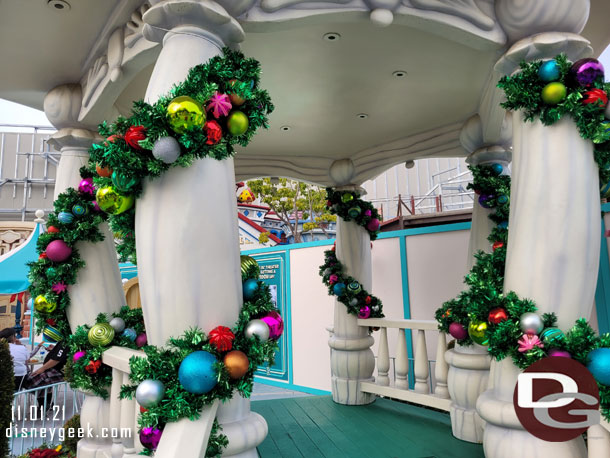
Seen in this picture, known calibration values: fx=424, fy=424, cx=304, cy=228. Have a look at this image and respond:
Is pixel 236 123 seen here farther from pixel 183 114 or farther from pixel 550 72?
pixel 550 72

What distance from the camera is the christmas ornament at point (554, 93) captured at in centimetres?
173

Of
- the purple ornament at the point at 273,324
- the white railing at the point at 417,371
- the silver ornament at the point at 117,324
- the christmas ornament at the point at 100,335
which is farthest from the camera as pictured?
the white railing at the point at 417,371

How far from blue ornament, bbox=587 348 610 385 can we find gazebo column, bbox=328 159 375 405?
2.60m

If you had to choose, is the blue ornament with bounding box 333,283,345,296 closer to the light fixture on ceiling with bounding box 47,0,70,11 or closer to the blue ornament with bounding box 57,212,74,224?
the blue ornament with bounding box 57,212,74,224

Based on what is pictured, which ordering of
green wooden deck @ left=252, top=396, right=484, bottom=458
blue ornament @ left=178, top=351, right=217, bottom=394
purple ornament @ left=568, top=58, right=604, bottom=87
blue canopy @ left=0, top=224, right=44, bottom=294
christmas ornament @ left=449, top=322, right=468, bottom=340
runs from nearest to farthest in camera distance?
blue ornament @ left=178, top=351, right=217, bottom=394 → purple ornament @ left=568, top=58, right=604, bottom=87 → christmas ornament @ left=449, top=322, right=468, bottom=340 → green wooden deck @ left=252, top=396, right=484, bottom=458 → blue canopy @ left=0, top=224, right=44, bottom=294

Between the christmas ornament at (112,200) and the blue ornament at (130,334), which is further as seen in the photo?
the blue ornament at (130,334)

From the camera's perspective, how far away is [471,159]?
3363 mm

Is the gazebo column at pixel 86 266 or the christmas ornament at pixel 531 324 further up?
the gazebo column at pixel 86 266

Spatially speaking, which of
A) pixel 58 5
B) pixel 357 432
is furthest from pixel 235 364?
pixel 357 432

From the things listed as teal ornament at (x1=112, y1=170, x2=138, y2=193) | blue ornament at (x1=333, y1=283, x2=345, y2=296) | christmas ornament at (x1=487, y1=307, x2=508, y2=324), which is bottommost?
christmas ornament at (x1=487, y1=307, x2=508, y2=324)

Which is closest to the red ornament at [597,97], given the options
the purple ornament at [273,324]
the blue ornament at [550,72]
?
the blue ornament at [550,72]

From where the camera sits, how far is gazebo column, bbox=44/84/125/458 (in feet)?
7.70

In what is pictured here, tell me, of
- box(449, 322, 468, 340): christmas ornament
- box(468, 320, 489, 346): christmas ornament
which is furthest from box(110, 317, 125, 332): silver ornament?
box(449, 322, 468, 340): christmas ornament

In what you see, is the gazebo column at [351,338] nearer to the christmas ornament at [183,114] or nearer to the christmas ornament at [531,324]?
the christmas ornament at [531,324]
